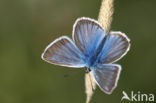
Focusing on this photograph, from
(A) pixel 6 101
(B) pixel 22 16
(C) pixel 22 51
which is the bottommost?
(A) pixel 6 101

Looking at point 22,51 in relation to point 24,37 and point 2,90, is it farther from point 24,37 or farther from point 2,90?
point 2,90

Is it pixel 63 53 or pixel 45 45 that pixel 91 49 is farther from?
pixel 45 45

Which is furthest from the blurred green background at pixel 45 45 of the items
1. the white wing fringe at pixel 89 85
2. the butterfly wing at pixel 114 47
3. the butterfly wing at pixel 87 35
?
the white wing fringe at pixel 89 85

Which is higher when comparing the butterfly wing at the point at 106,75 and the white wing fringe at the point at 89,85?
the butterfly wing at the point at 106,75

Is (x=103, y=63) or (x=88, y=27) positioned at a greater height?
(x=88, y=27)

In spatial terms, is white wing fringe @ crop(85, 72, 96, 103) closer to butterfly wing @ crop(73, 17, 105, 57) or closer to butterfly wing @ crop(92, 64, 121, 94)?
butterfly wing @ crop(92, 64, 121, 94)

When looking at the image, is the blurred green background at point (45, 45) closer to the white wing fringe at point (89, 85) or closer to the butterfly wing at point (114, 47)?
the butterfly wing at point (114, 47)

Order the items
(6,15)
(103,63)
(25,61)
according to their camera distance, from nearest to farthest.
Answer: (103,63), (25,61), (6,15)

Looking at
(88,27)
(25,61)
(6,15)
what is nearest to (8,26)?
(6,15)
